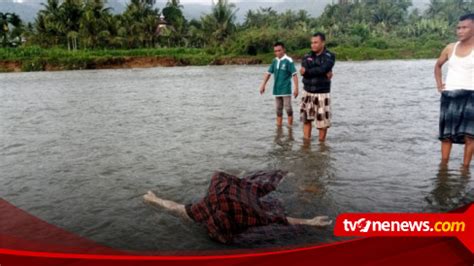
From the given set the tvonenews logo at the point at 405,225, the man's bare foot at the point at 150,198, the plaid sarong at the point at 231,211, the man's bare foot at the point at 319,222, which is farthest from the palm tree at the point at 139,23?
the tvonenews logo at the point at 405,225

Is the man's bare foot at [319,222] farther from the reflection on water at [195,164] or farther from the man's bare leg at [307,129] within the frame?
the man's bare leg at [307,129]

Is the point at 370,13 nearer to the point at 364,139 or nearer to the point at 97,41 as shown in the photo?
the point at 97,41

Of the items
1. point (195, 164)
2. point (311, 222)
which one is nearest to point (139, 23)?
point (195, 164)

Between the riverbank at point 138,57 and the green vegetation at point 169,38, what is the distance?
8cm

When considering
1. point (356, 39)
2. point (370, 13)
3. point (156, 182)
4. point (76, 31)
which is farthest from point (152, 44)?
point (156, 182)

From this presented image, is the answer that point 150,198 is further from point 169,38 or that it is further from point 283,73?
point 169,38

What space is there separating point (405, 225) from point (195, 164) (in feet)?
10.5

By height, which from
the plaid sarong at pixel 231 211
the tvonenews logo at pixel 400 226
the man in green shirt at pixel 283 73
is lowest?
the plaid sarong at pixel 231 211

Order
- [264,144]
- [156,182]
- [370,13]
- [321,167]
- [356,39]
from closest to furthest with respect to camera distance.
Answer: [156,182] < [321,167] < [264,144] < [356,39] < [370,13]

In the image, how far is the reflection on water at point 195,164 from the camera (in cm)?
363

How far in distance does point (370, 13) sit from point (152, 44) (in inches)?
1519

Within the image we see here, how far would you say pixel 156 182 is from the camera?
15.1 feet

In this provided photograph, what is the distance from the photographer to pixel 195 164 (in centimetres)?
533

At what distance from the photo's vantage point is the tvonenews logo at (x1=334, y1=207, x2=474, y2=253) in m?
2.50
